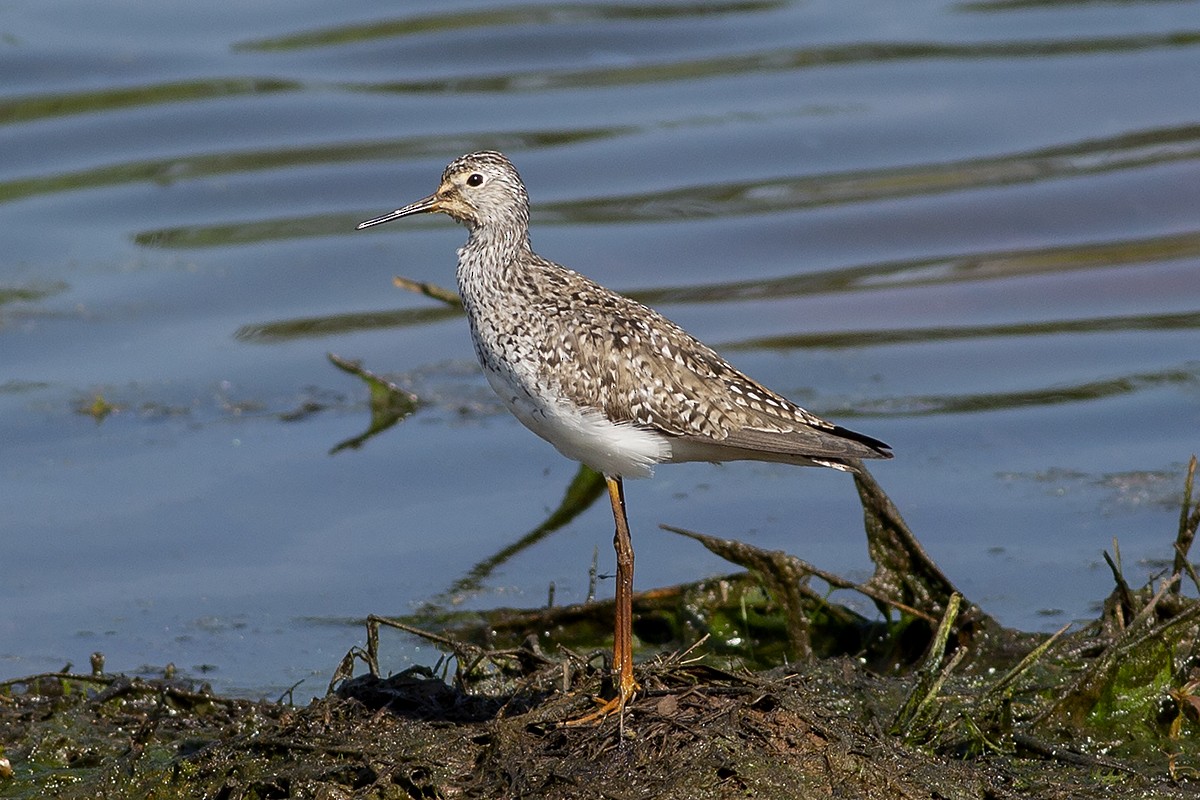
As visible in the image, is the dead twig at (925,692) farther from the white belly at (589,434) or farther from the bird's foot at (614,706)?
the white belly at (589,434)

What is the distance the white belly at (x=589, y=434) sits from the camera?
582 centimetres

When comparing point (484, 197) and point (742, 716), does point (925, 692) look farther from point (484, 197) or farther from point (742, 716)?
point (484, 197)

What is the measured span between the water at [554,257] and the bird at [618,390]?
1550mm

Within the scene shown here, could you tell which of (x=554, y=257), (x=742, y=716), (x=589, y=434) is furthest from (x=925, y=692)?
(x=554, y=257)

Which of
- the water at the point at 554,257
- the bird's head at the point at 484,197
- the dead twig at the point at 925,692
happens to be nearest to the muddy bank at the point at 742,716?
the dead twig at the point at 925,692

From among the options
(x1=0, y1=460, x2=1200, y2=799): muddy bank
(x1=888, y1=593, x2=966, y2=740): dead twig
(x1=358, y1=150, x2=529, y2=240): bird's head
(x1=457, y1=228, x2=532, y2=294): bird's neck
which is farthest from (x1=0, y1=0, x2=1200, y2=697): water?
(x1=358, y1=150, x2=529, y2=240): bird's head

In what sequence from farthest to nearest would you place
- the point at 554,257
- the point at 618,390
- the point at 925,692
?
the point at 554,257 → the point at 618,390 → the point at 925,692

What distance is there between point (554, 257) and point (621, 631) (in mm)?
6030

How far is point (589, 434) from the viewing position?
5828 millimetres

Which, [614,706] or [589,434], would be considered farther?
[589,434]

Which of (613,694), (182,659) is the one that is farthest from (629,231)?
(613,694)

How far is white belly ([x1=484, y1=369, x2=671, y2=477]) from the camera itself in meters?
5.82

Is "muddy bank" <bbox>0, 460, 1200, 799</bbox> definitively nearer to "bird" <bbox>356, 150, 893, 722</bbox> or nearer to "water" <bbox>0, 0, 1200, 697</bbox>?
"bird" <bbox>356, 150, 893, 722</bbox>

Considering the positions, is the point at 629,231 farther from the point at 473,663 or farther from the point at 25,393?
the point at 473,663
